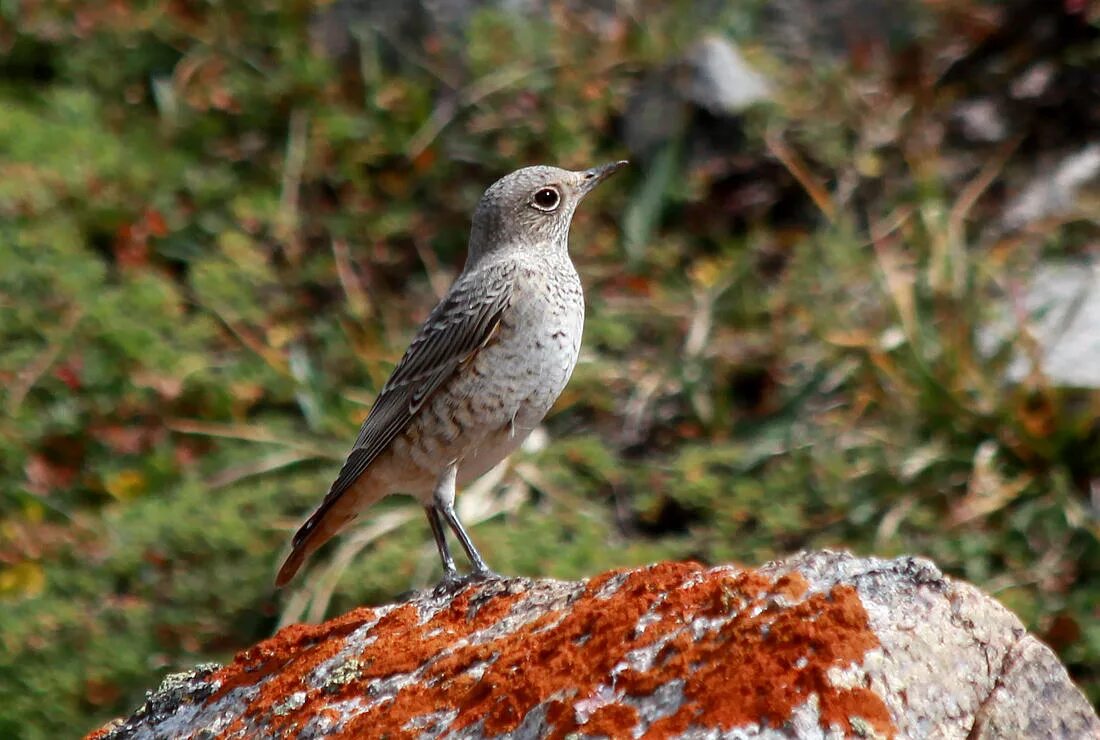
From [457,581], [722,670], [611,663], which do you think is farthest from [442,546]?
[722,670]

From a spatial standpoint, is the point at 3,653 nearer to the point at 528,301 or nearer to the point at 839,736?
the point at 528,301

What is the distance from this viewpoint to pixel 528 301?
5.27 meters

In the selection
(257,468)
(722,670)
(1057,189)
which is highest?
(722,670)

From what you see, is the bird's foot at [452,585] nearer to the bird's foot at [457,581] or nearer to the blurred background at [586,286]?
the bird's foot at [457,581]

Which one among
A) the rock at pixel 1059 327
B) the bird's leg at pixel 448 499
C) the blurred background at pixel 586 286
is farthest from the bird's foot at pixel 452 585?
the rock at pixel 1059 327

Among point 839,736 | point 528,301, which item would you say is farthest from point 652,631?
point 528,301

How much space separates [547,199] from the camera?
5.73m

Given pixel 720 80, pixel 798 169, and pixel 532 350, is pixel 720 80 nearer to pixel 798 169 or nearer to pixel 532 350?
pixel 798 169

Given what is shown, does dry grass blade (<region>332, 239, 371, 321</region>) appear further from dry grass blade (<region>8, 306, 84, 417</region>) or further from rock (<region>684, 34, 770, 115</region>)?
rock (<region>684, 34, 770, 115</region>)

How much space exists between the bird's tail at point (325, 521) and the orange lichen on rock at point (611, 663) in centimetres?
134

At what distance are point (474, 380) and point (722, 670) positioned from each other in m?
2.32

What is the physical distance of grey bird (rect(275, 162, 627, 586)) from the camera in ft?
16.9

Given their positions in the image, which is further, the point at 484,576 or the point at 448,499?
the point at 448,499

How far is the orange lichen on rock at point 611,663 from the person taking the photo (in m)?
3.02
